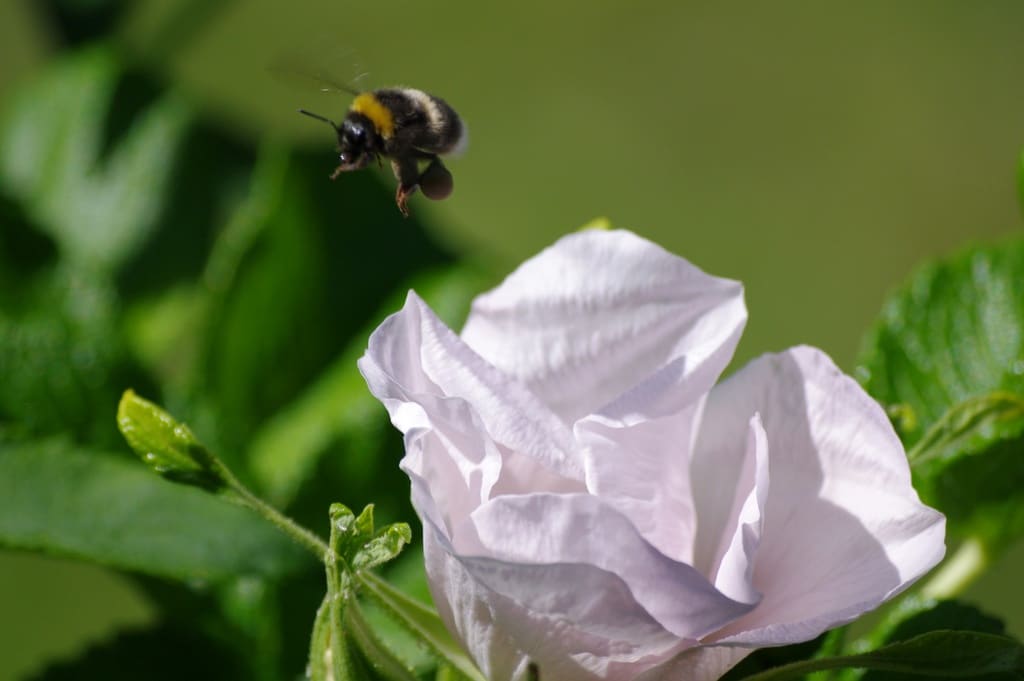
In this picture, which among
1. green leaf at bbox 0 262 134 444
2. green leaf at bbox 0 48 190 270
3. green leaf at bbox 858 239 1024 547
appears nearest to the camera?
green leaf at bbox 858 239 1024 547

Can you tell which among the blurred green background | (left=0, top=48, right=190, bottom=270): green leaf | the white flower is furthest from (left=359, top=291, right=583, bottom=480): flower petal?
the blurred green background

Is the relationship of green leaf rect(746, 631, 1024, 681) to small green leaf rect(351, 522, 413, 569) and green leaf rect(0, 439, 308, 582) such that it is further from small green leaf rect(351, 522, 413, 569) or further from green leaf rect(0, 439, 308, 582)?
green leaf rect(0, 439, 308, 582)

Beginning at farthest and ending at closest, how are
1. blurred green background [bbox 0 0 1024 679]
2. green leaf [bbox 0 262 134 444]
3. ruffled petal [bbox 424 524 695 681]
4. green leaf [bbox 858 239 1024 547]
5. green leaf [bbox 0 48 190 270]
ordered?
blurred green background [bbox 0 0 1024 679] < green leaf [bbox 0 48 190 270] < green leaf [bbox 0 262 134 444] < green leaf [bbox 858 239 1024 547] < ruffled petal [bbox 424 524 695 681]

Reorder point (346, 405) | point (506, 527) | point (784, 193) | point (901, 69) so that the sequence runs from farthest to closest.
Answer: point (901, 69) < point (784, 193) < point (346, 405) < point (506, 527)

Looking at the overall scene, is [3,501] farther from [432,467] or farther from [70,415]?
[432,467]

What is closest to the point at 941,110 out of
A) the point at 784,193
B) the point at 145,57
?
the point at 784,193

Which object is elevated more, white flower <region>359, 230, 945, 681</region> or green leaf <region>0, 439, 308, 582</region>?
white flower <region>359, 230, 945, 681</region>

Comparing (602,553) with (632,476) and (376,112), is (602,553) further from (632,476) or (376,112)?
(376,112)
